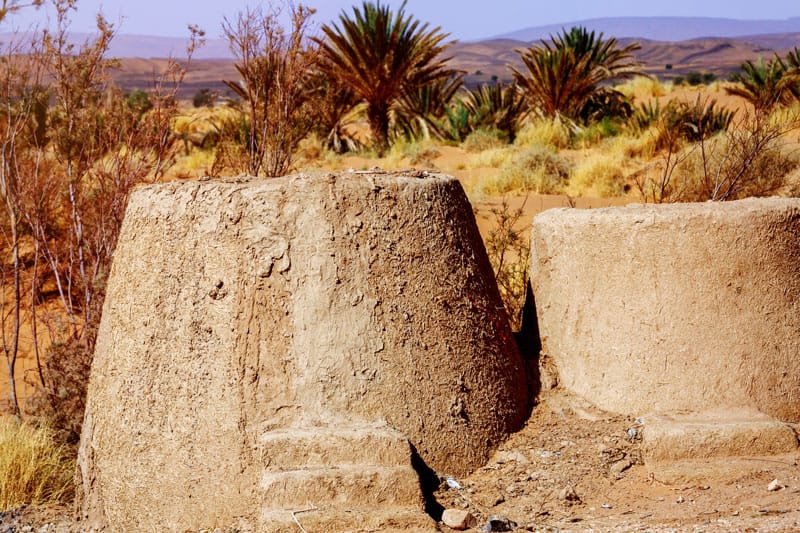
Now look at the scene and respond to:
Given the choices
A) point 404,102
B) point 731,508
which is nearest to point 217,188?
point 731,508

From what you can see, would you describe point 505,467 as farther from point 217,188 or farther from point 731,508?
point 217,188

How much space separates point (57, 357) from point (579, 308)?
3716 millimetres

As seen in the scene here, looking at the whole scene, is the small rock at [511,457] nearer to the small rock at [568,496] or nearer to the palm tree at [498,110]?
the small rock at [568,496]

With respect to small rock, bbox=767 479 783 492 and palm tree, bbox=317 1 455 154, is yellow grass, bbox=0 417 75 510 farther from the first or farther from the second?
palm tree, bbox=317 1 455 154

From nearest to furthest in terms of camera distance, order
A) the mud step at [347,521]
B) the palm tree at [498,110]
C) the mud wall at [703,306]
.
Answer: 1. the mud step at [347,521]
2. the mud wall at [703,306]
3. the palm tree at [498,110]

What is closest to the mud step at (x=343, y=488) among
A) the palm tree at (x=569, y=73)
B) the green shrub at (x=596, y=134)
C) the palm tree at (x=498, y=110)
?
the green shrub at (x=596, y=134)

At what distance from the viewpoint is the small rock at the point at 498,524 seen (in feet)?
10.2

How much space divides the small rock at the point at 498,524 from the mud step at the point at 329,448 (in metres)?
0.37

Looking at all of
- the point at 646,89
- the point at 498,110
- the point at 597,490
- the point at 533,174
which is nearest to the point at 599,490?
the point at 597,490

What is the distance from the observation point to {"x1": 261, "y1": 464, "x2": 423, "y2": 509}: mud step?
3.09 m

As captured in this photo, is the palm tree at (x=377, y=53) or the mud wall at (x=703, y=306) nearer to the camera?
the mud wall at (x=703, y=306)

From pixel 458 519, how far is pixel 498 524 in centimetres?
15

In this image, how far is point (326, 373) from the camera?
3.39m

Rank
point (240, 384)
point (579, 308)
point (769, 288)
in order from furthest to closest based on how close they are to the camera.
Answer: point (579, 308)
point (769, 288)
point (240, 384)
